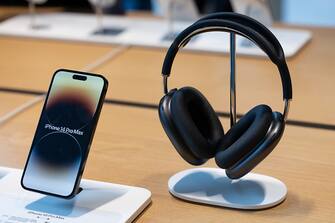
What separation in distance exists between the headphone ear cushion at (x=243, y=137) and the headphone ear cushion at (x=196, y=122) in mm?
17

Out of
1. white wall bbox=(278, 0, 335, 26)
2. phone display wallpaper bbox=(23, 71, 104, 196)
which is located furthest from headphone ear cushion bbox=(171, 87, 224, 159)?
white wall bbox=(278, 0, 335, 26)

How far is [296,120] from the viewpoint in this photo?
4.10 feet

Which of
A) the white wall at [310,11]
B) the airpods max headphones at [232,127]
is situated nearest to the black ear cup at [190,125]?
the airpods max headphones at [232,127]

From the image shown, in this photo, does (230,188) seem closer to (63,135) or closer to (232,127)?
(232,127)

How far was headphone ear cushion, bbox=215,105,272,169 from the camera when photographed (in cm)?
88

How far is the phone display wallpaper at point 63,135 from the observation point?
0.91m

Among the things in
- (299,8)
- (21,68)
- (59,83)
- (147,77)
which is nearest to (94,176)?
(59,83)

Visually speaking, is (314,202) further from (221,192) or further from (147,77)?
(147,77)

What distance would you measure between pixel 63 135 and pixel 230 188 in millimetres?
244

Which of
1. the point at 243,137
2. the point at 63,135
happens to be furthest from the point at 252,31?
the point at 63,135

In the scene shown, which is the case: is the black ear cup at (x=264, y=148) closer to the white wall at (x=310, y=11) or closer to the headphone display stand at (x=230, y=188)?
the headphone display stand at (x=230, y=188)

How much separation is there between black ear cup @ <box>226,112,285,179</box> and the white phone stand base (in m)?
0.15

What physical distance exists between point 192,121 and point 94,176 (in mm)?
208

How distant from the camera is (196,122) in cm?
95
